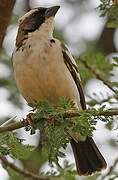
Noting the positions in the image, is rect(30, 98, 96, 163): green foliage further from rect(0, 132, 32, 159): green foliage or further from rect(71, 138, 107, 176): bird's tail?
rect(71, 138, 107, 176): bird's tail

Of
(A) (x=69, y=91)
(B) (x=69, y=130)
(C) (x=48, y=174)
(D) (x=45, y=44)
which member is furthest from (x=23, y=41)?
(B) (x=69, y=130)

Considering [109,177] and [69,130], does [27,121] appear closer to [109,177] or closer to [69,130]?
[69,130]

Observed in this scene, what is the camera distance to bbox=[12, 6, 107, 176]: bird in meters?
3.81

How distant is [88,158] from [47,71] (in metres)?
0.86

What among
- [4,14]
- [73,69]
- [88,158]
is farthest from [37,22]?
[88,158]

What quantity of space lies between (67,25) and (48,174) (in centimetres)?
315

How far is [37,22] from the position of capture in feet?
14.3

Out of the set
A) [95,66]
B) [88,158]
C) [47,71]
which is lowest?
[88,158]

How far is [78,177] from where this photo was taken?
4.54m

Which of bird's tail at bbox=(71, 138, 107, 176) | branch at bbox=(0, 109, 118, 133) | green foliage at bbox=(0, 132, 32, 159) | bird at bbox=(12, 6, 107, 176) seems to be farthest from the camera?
bird's tail at bbox=(71, 138, 107, 176)

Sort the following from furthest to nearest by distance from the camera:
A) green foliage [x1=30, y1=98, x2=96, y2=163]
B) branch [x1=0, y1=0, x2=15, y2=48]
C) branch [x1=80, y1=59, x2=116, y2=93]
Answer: branch [x1=80, y1=59, x2=116, y2=93] < branch [x1=0, y1=0, x2=15, y2=48] < green foliage [x1=30, y1=98, x2=96, y2=163]

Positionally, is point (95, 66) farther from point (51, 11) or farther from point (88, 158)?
point (88, 158)

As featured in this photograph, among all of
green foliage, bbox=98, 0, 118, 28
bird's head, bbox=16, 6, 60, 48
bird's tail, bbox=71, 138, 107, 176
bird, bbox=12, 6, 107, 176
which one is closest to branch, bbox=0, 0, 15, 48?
bird, bbox=12, 6, 107, 176

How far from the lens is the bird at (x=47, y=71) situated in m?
3.81
